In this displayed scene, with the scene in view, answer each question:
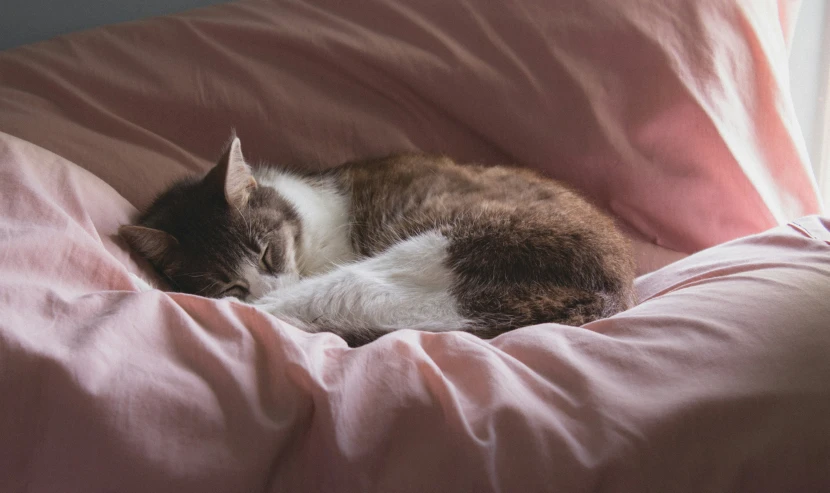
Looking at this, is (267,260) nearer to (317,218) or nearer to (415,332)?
(317,218)

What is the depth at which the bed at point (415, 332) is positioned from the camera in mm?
844

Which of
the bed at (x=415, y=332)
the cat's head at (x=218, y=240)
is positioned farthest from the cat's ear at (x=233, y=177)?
the bed at (x=415, y=332)

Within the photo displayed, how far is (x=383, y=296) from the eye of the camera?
4.57ft

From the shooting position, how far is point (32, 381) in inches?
34.2

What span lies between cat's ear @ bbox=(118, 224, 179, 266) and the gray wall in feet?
3.10

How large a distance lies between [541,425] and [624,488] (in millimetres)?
121

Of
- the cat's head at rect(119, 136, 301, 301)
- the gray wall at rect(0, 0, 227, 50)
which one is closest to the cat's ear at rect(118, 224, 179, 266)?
the cat's head at rect(119, 136, 301, 301)

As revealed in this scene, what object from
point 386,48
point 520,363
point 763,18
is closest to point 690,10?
point 763,18

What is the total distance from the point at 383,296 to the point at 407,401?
506 millimetres

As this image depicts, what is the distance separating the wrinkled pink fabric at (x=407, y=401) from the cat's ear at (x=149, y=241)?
392 millimetres

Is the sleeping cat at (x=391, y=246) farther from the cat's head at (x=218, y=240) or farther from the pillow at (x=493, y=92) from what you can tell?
the pillow at (x=493, y=92)

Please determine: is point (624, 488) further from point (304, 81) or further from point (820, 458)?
point (304, 81)

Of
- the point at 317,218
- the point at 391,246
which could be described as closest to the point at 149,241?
the point at 317,218

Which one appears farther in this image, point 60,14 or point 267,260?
point 60,14
